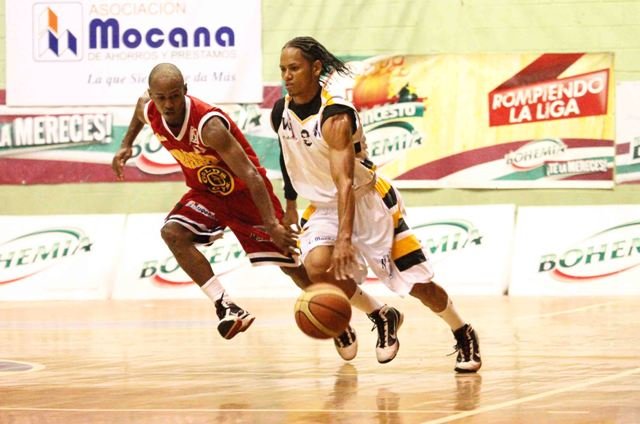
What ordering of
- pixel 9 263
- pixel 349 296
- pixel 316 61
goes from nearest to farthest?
pixel 316 61, pixel 349 296, pixel 9 263

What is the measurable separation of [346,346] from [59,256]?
800cm

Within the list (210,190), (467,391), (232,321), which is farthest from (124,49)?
(467,391)

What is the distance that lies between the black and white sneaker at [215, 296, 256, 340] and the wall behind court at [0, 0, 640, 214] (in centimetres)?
759

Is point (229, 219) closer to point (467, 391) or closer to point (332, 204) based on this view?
point (332, 204)

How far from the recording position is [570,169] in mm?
15273

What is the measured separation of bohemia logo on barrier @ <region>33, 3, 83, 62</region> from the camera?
15.9m

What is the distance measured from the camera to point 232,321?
7.87 meters

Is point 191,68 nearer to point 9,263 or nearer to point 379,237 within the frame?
point 9,263

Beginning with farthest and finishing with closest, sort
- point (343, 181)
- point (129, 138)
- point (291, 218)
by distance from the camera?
point (129, 138) < point (291, 218) < point (343, 181)

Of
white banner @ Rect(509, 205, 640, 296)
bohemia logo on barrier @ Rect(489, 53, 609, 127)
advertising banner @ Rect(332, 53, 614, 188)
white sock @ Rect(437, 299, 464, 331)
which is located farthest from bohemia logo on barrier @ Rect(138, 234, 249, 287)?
white sock @ Rect(437, 299, 464, 331)

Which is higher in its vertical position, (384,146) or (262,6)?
(262,6)

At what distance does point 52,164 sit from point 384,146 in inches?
159

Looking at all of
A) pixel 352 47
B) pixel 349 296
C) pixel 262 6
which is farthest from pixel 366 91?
pixel 349 296

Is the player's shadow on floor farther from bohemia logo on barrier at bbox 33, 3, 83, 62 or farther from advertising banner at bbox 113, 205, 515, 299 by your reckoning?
bohemia logo on barrier at bbox 33, 3, 83, 62
